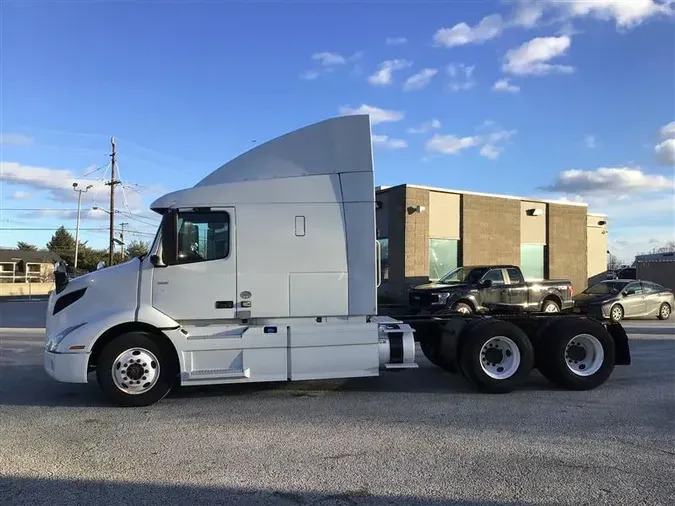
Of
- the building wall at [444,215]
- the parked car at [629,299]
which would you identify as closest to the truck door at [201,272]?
the parked car at [629,299]

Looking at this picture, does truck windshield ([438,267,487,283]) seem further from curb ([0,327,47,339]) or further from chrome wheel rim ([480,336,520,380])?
curb ([0,327,47,339])

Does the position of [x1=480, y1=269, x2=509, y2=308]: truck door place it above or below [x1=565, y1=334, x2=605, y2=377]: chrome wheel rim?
above

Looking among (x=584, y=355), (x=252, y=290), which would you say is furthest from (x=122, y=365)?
(x=584, y=355)

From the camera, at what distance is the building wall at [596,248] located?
1262 inches

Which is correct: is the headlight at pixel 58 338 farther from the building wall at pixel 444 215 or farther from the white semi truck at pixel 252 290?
the building wall at pixel 444 215

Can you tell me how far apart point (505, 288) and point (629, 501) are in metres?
12.7

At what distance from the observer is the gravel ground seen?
4.41 metres

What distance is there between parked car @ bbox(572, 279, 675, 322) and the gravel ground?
1044 cm

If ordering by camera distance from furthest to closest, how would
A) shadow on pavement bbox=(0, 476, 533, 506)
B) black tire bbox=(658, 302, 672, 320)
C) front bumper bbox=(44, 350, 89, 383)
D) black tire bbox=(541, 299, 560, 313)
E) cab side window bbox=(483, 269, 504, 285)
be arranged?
1. black tire bbox=(658, 302, 672, 320)
2. black tire bbox=(541, 299, 560, 313)
3. cab side window bbox=(483, 269, 504, 285)
4. front bumper bbox=(44, 350, 89, 383)
5. shadow on pavement bbox=(0, 476, 533, 506)

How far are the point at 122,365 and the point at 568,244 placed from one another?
89.6 ft

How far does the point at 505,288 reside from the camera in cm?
1661

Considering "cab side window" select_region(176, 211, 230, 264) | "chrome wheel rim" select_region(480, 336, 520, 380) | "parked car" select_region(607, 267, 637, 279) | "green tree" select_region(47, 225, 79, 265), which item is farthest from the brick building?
"green tree" select_region(47, 225, 79, 265)

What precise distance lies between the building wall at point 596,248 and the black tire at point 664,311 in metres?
12.0

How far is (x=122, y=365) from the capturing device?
7133 mm
